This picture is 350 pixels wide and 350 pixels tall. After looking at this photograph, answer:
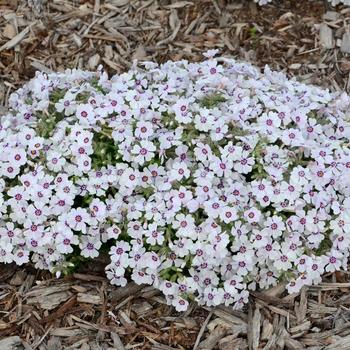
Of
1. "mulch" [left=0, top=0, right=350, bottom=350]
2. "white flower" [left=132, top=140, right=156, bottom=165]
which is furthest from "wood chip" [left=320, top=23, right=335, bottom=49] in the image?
"white flower" [left=132, top=140, right=156, bottom=165]

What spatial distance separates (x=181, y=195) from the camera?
3695 millimetres

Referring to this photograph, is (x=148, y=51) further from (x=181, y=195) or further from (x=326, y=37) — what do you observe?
(x=181, y=195)

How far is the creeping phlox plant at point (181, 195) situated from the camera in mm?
3713

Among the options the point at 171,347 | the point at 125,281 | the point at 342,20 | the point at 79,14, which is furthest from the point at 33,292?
the point at 342,20

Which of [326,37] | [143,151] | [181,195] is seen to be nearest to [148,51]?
Result: [326,37]

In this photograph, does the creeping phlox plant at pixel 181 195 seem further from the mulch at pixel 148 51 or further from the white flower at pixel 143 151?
the mulch at pixel 148 51

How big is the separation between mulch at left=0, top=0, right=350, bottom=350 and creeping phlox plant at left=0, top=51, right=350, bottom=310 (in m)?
0.19

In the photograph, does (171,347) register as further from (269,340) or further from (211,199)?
(211,199)

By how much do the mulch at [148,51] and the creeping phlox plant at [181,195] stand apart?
191mm

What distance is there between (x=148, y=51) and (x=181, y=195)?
6.06 feet

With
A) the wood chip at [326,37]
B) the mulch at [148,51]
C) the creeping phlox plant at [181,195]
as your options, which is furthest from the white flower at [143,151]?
the wood chip at [326,37]

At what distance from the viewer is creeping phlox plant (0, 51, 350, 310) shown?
3.71 m

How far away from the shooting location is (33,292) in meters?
4.04

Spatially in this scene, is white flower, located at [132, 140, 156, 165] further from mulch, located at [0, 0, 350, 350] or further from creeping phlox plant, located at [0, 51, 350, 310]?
mulch, located at [0, 0, 350, 350]
